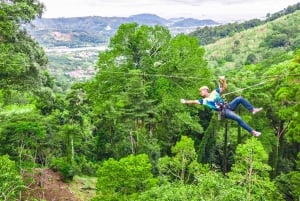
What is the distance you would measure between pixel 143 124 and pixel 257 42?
95.5 m

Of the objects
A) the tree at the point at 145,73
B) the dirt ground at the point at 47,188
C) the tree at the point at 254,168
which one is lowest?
the dirt ground at the point at 47,188

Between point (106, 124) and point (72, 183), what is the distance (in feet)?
18.8

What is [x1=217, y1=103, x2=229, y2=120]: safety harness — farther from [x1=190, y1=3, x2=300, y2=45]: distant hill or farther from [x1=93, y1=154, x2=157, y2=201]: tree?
[x1=190, y1=3, x2=300, y2=45]: distant hill

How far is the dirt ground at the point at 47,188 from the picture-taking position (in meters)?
26.8

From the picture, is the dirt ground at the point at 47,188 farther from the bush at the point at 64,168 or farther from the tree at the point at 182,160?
the tree at the point at 182,160

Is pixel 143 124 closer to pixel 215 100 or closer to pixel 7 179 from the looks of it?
pixel 7 179

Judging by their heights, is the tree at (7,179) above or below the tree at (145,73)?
below

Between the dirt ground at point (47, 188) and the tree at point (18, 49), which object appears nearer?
the tree at point (18, 49)

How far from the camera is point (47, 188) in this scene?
28.1 meters

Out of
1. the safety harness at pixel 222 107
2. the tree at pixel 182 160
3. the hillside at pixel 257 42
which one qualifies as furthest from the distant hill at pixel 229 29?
the safety harness at pixel 222 107

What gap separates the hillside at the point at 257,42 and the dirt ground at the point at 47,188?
2867 inches

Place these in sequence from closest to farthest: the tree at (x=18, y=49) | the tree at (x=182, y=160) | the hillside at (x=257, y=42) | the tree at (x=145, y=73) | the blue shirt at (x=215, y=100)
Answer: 1. the blue shirt at (x=215, y=100)
2. the tree at (x=18, y=49)
3. the tree at (x=182, y=160)
4. the tree at (x=145, y=73)
5. the hillside at (x=257, y=42)

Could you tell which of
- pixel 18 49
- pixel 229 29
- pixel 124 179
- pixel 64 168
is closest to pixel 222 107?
pixel 18 49

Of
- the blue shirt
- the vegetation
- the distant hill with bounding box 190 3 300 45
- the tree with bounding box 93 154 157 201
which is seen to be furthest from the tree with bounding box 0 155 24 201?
the distant hill with bounding box 190 3 300 45
